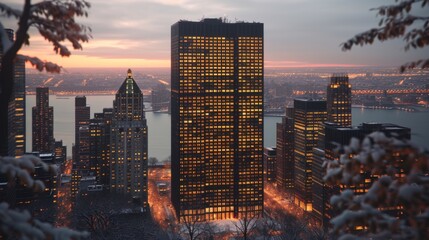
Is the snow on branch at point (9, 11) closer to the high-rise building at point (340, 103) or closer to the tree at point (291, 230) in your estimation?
the tree at point (291, 230)

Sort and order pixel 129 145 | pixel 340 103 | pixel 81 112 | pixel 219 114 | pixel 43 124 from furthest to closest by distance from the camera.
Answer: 1. pixel 81 112
2. pixel 43 124
3. pixel 340 103
4. pixel 219 114
5. pixel 129 145

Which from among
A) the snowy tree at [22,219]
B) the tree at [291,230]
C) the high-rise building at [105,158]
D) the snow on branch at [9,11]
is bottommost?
the tree at [291,230]

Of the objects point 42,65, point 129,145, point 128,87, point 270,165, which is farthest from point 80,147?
point 42,65

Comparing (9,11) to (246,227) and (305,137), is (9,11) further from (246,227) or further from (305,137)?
(305,137)

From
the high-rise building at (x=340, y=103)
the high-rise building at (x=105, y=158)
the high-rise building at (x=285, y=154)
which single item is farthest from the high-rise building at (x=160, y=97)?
the high-rise building at (x=340, y=103)

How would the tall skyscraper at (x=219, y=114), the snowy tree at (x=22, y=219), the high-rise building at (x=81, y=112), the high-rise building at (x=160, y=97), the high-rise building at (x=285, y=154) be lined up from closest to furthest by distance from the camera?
the snowy tree at (x=22, y=219), the tall skyscraper at (x=219, y=114), the high-rise building at (x=285, y=154), the high-rise building at (x=81, y=112), the high-rise building at (x=160, y=97)

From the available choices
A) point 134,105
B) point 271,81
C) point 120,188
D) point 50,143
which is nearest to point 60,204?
point 120,188
